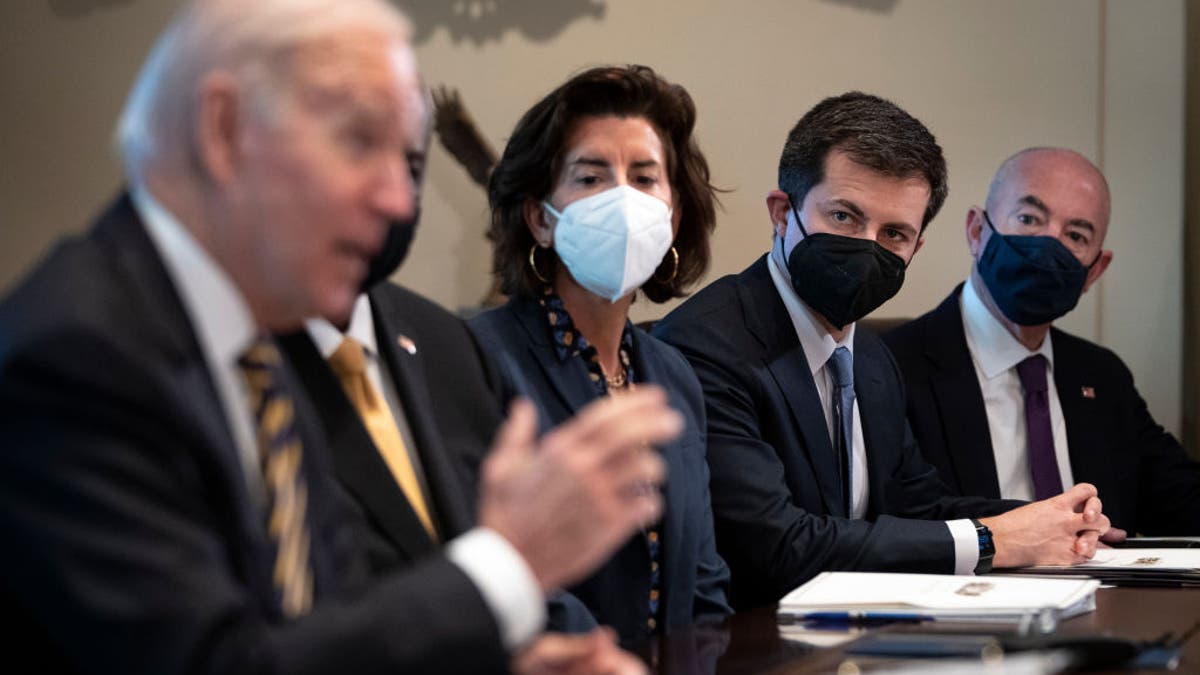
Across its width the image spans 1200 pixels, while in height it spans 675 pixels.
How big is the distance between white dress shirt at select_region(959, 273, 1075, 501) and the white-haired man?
2626mm

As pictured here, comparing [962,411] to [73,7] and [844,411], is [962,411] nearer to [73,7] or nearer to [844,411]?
[844,411]

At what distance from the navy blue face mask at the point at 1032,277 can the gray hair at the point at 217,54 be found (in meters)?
2.86

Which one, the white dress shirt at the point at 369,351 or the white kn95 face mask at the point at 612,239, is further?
the white kn95 face mask at the point at 612,239

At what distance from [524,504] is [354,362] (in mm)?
640

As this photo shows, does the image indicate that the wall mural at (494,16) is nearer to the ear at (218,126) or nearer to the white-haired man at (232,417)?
the white-haired man at (232,417)

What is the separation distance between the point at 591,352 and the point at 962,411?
1400mm

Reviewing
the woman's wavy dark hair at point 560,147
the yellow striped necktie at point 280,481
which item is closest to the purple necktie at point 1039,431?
the woman's wavy dark hair at point 560,147

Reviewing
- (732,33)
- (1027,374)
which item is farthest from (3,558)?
(732,33)

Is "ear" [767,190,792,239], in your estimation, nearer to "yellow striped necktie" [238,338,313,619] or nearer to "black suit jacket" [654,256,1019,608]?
"black suit jacket" [654,256,1019,608]

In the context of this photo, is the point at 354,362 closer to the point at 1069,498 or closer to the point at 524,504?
the point at 524,504

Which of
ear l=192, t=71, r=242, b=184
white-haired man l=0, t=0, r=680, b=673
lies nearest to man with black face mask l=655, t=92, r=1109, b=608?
white-haired man l=0, t=0, r=680, b=673

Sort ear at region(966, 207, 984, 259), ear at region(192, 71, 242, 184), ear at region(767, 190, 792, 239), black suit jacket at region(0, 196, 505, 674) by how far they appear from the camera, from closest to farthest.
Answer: black suit jacket at region(0, 196, 505, 674) → ear at region(192, 71, 242, 184) → ear at region(767, 190, 792, 239) → ear at region(966, 207, 984, 259)

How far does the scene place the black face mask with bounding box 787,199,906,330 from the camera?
3.23m

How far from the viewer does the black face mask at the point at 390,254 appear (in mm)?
2000
